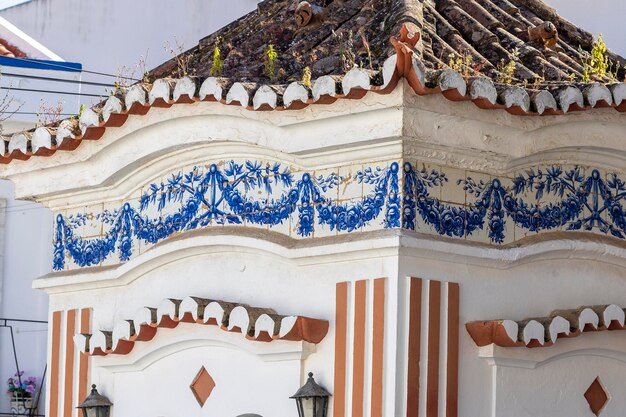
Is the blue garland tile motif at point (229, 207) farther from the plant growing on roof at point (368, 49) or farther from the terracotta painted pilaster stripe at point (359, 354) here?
the plant growing on roof at point (368, 49)

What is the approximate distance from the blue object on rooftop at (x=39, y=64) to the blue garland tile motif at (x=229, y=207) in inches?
280

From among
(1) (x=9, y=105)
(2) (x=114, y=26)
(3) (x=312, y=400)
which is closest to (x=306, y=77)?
(3) (x=312, y=400)

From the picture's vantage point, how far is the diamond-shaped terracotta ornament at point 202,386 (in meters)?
10.1

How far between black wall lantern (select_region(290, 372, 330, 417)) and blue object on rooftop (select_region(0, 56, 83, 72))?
9.56m

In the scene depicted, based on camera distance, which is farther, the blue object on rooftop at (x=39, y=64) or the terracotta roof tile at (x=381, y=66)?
the blue object on rooftop at (x=39, y=64)

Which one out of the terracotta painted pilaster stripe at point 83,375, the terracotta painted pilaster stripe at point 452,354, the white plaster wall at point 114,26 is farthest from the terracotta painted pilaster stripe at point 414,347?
the white plaster wall at point 114,26

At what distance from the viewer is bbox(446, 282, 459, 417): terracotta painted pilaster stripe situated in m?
9.36

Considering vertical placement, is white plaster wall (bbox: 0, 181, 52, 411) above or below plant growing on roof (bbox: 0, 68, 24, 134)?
below

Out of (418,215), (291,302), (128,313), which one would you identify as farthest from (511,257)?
(128,313)

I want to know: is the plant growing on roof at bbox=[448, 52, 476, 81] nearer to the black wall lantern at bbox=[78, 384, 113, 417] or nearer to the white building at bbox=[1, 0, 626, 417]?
the white building at bbox=[1, 0, 626, 417]

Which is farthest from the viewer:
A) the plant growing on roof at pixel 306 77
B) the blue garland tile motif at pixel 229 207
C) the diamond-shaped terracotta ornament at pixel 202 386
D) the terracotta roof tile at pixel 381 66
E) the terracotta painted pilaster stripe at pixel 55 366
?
the terracotta painted pilaster stripe at pixel 55 366

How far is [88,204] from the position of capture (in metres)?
11.1

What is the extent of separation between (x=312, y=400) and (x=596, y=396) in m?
1.87

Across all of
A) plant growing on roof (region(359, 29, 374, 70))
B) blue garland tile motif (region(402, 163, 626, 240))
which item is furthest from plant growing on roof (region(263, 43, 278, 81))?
blue garland tile motif (region(402, 163, 626, 240))
